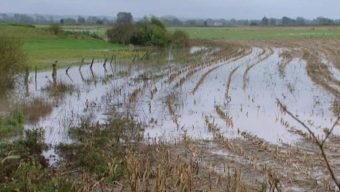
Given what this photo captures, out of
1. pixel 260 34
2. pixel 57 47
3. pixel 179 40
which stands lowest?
pixel 57 47

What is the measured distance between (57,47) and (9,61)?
31423 millimetres

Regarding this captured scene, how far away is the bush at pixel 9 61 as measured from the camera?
26.1 metres

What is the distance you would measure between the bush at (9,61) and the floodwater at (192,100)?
3.52 feet

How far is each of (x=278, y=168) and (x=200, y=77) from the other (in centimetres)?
2030

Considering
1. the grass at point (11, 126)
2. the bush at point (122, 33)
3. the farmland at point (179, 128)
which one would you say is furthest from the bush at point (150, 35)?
the grass at point (11, 126)

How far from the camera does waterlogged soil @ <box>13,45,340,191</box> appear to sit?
12.7 metres

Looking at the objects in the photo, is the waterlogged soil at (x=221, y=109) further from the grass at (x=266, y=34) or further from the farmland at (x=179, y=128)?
the grass at (x=266, y=34)

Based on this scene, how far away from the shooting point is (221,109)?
822 inches

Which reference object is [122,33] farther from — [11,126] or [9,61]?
[11,126]

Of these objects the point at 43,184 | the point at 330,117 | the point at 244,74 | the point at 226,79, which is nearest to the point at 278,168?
the point at 43,184

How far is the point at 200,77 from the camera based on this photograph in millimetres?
32094

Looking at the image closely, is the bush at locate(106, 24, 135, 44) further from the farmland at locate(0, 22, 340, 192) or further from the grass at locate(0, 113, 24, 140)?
the grass at locate(0, 113, 24, 140)

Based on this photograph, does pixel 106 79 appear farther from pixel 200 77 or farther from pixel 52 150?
pixel 52 150

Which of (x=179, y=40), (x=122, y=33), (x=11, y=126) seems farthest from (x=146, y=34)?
(x=11, y=126)
